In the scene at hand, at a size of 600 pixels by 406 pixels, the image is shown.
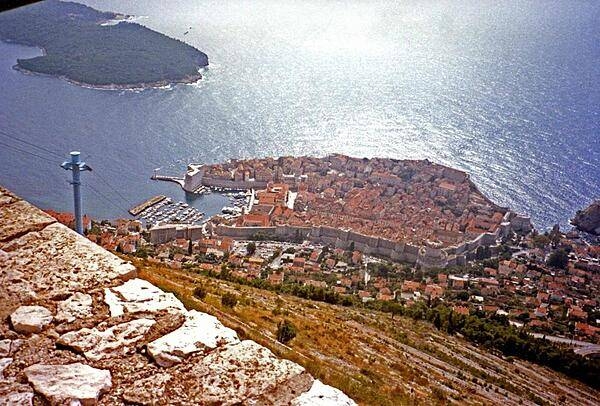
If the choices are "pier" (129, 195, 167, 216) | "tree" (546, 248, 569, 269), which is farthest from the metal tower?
"tree" (546, 248, 569, 269)

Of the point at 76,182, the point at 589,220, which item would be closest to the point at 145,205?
the point at 76,182

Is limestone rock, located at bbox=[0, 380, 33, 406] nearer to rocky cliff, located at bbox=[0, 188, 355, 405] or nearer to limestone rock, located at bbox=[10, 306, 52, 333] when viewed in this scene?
rocky cliff, located at bbox=[0, 188, 355, 405]

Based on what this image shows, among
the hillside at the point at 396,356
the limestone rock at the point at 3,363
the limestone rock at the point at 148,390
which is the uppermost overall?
the limestone rock at the point at 3,363

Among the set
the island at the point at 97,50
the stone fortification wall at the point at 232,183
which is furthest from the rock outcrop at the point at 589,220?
the island at the point at 97,50

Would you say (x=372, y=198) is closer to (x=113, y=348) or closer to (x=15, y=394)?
(x=113, y=348)

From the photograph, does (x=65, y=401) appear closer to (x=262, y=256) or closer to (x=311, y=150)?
(x=262, y=256)

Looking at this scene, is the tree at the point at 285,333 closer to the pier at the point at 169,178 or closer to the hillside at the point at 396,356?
the hillside at the point at 396,356

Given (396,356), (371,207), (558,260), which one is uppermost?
(396,356)
